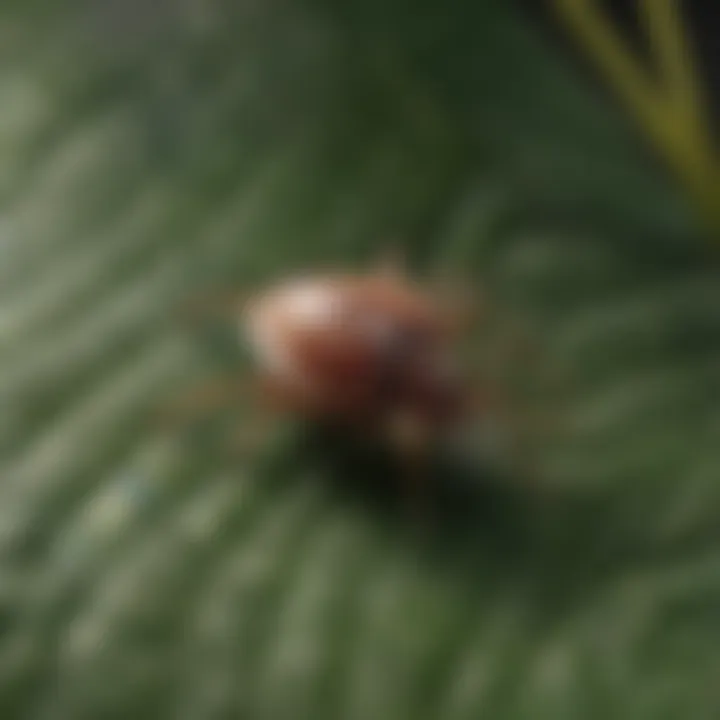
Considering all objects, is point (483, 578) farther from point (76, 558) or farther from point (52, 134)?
point (52, 134)

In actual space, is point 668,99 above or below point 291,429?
above

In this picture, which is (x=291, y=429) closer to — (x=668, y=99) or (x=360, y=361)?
(x=360, y=361)

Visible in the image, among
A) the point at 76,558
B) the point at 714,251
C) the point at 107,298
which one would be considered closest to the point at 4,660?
the point at 76,558

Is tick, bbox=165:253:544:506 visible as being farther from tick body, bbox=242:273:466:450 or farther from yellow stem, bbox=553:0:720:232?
yellow stem, bbox=553:0:720:232

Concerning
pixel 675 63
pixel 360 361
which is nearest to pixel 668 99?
pixel 675 63

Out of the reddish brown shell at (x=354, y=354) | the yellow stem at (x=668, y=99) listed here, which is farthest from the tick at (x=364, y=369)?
the yellow stem at (x=668, y=99)

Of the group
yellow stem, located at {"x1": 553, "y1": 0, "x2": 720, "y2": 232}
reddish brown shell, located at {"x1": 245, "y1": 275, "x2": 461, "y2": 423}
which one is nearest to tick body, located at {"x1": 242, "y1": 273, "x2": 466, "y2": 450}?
reddish brown shell, located at {"x1": 245, "y1": 275, "x2": 461, "y2": 423}

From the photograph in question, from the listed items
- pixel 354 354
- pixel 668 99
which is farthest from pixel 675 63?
pixel 354 354

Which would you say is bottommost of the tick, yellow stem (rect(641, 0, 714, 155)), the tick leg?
the tick leg
